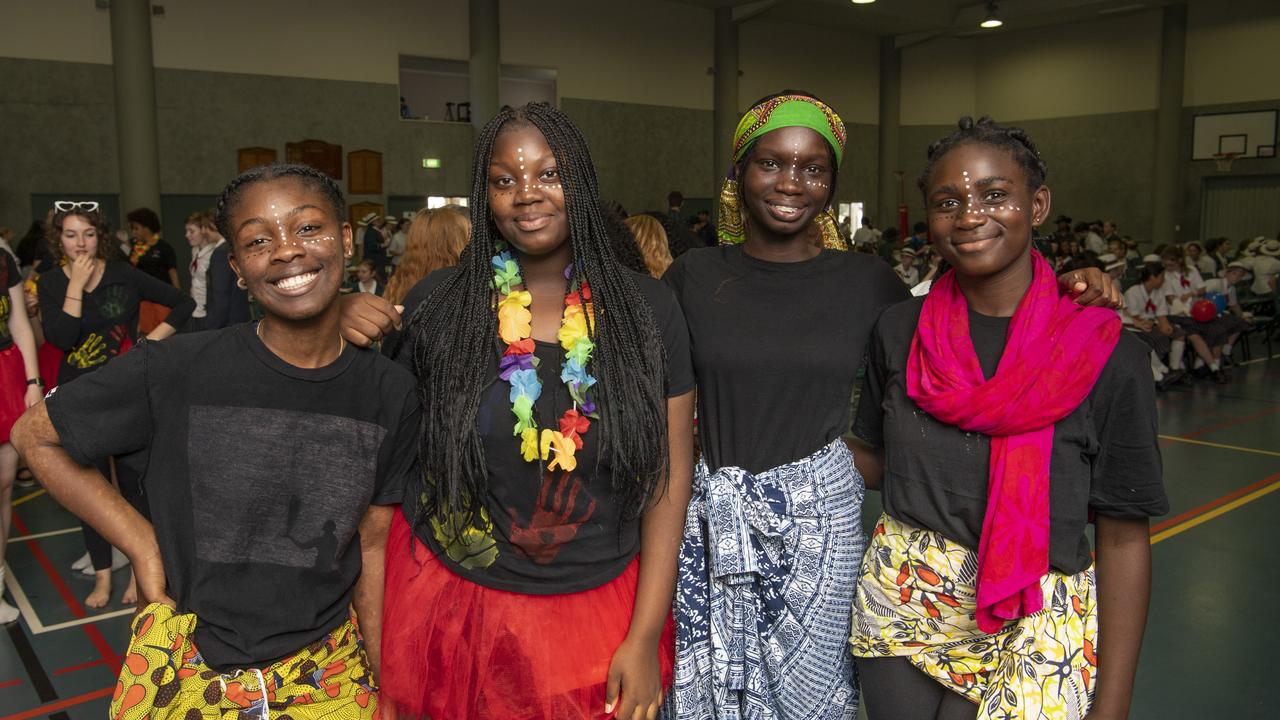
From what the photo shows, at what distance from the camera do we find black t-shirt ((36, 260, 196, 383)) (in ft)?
14.4

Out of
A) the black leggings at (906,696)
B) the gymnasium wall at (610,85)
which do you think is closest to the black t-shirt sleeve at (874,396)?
the black leggings at (906,696)

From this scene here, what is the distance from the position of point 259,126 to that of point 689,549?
15.7 m

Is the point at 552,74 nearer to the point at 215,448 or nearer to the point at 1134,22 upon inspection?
the point at 1134,22

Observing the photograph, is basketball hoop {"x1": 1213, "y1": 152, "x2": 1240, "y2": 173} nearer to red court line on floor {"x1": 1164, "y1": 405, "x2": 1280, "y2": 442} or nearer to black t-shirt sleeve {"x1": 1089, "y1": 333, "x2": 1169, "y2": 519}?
red court line on floor {"x1": 1164, "y1": 405, "x2": 1280, "y2": 442}

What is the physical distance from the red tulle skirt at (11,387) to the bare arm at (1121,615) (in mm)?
4177

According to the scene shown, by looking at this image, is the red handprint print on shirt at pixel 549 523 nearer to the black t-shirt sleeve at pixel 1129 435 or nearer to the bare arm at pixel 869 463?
the bare arm at pixel 869 463

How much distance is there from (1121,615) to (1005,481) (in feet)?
1.06

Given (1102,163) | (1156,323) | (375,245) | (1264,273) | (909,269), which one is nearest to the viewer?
(1156,323)

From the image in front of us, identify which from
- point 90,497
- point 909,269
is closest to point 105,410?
point 90,497

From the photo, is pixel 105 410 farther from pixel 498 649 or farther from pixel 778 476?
pixel 778 476

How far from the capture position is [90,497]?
1.60 meters

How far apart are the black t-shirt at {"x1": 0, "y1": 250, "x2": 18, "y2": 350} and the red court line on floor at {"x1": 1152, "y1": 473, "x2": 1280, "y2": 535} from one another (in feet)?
19.2

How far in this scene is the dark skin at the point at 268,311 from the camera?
1.59m

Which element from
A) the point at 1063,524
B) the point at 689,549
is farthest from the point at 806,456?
the point at 1063,524
